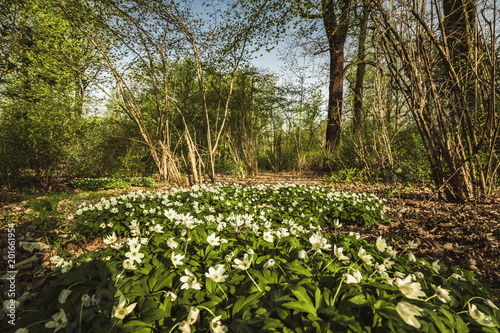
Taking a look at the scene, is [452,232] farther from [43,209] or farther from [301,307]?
[43,209]

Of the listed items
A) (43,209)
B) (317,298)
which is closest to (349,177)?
(317,298)

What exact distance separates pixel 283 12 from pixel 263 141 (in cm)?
985

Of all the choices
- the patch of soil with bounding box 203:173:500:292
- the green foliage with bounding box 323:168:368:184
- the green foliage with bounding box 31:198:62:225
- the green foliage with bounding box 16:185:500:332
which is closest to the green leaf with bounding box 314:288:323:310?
the green foliage with bounding box 16:185:500:332

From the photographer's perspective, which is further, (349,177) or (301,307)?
(349,177)

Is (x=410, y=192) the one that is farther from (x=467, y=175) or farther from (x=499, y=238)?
(x=499, y=238)

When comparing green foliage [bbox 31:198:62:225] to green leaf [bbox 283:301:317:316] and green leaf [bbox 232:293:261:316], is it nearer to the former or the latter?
green leaf [bbox 232:293:261:316]

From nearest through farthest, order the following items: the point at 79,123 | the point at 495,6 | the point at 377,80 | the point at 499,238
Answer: the point at 499,238 → the point at 495,6 → the point at 377,80 → the point at 79,123

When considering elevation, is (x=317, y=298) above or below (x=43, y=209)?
below

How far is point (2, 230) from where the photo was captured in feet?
11.1

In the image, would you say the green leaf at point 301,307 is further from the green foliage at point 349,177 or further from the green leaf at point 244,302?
the green foliage at point 349,177

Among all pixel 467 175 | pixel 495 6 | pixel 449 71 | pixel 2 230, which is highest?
pixel 495 6

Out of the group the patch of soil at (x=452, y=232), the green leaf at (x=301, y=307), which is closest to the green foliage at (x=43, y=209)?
the green leaf at (x=301, y=307)

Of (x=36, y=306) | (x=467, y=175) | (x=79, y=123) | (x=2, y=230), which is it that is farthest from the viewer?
(x=79, y=123)

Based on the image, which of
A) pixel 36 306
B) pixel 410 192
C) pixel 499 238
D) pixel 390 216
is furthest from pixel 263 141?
pixel 36 306
